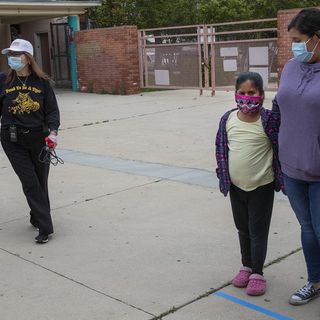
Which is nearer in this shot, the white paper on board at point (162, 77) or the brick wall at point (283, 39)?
the brick wall at point (283, 39)

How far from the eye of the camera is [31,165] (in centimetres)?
499

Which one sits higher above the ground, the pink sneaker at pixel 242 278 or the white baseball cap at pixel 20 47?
the white baseball cap at pixel 20 47

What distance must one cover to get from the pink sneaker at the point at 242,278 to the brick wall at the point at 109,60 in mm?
14879

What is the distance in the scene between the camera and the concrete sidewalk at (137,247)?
364 cm

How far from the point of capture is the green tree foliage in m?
23.3

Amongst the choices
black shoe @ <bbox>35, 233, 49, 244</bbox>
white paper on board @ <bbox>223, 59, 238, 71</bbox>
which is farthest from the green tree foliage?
black shoe @ <bbox>35, 233, 49, 244</bbox>

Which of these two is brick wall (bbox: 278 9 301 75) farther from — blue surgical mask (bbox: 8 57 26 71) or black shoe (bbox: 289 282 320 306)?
black shoe (bbox: 289 282 320 306)

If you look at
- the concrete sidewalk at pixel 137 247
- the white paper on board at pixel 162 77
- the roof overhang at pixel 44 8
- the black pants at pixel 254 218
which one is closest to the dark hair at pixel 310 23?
the black pants at pixel 254 218

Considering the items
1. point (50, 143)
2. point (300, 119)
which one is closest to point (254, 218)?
point (300, 119)

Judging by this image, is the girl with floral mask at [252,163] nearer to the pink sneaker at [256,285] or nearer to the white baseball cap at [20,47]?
the pink sneaker at [256,285]

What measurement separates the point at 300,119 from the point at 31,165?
2727 millimetres

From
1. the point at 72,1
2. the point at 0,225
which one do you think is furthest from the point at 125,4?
the point at 0,225

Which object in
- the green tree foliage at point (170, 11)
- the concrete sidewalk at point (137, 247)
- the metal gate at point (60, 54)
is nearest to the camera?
the concrete sidewalk at point (137, 247)

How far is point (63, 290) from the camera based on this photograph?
12.9 ft
